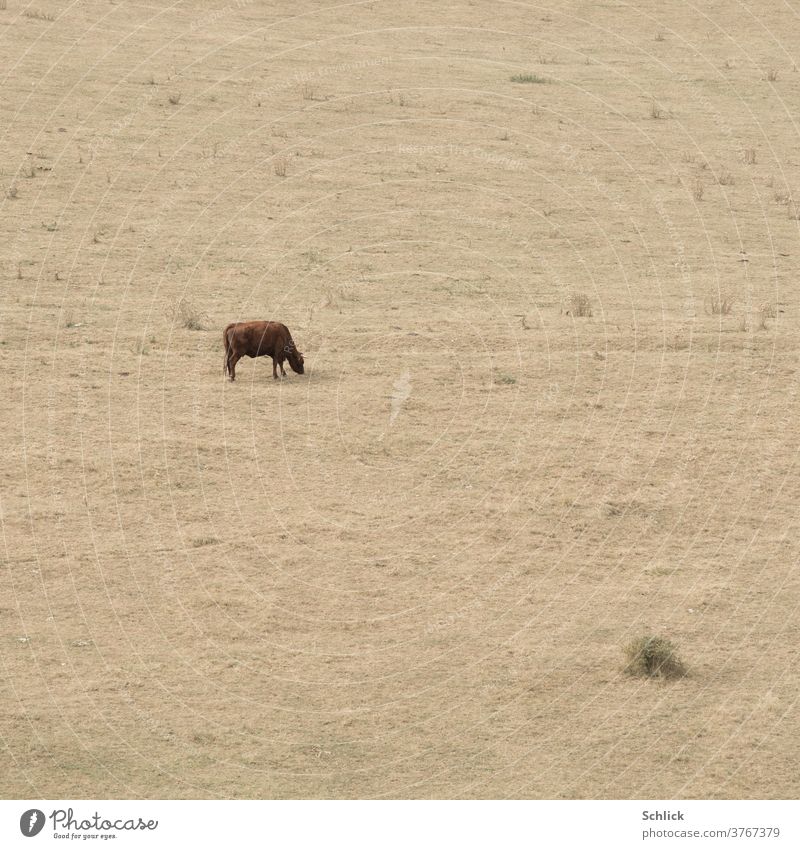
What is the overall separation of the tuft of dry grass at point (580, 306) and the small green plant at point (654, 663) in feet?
34.0

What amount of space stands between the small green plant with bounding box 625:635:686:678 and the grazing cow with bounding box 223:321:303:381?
8384 millimetres

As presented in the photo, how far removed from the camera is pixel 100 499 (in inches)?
645

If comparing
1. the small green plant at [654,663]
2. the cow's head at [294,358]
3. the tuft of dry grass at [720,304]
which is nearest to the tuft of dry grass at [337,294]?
the cow's head at [294,358]

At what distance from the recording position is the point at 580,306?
23.0 m

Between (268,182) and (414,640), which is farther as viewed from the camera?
(268,182)

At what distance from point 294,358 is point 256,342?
0.64 metres

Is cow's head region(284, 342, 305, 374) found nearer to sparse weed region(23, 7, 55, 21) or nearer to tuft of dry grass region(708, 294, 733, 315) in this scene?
tuft of dry grass region(708, 294, 733, 315)

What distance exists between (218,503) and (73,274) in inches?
345

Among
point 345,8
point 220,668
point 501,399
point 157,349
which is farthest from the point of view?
point 345,8

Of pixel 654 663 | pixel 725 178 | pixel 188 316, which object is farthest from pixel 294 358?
pixel 725 178

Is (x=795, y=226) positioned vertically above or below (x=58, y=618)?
below

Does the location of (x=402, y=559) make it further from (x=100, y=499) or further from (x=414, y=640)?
(x=100, y=499)

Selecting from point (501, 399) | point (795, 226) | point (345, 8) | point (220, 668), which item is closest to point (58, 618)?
point (220, 668)

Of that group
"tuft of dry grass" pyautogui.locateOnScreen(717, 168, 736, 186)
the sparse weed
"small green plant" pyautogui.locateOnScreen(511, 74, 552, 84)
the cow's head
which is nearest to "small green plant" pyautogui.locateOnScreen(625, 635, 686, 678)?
the cow's head
